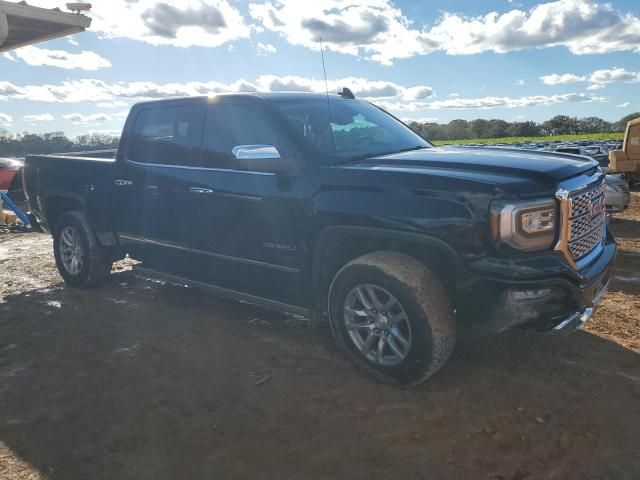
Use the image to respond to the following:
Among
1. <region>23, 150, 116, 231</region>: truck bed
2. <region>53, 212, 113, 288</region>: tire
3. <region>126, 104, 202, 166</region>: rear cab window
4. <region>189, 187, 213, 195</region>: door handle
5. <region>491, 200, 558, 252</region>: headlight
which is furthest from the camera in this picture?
<region>53, 212, 113, 288</region>: tire

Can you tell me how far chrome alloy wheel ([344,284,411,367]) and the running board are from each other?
0.47 m

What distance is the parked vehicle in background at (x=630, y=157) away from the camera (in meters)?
16.4

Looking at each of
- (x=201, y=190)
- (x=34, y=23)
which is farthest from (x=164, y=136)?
(x=34, y=23)

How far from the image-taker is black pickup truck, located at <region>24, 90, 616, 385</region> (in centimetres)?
327

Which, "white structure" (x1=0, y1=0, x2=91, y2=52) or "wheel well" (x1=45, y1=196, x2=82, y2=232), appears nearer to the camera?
"wheel well" (x1=45, y1=196, x2=82, y2=232)

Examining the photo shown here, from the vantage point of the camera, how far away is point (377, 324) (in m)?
3.69

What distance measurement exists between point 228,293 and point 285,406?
143cm

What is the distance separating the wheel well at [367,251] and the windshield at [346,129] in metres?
0.65

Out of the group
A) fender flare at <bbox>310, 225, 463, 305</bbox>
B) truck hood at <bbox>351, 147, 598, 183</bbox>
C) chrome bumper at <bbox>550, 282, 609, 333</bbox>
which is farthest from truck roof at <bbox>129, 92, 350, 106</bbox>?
chrome bumper at <bbox>550, 282, 609, 333</bbox>

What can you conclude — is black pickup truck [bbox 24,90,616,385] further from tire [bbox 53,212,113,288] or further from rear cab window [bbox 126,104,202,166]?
tire [bbox 53,212,113,288]

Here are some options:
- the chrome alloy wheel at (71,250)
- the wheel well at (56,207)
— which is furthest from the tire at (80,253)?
the wheel well at (56,207)

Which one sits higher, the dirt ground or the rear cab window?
the rear cab window

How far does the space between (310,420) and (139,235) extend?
3.05 metres

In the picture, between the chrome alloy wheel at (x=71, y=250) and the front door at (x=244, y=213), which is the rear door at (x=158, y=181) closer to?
the front door at (x=244, y=213)
